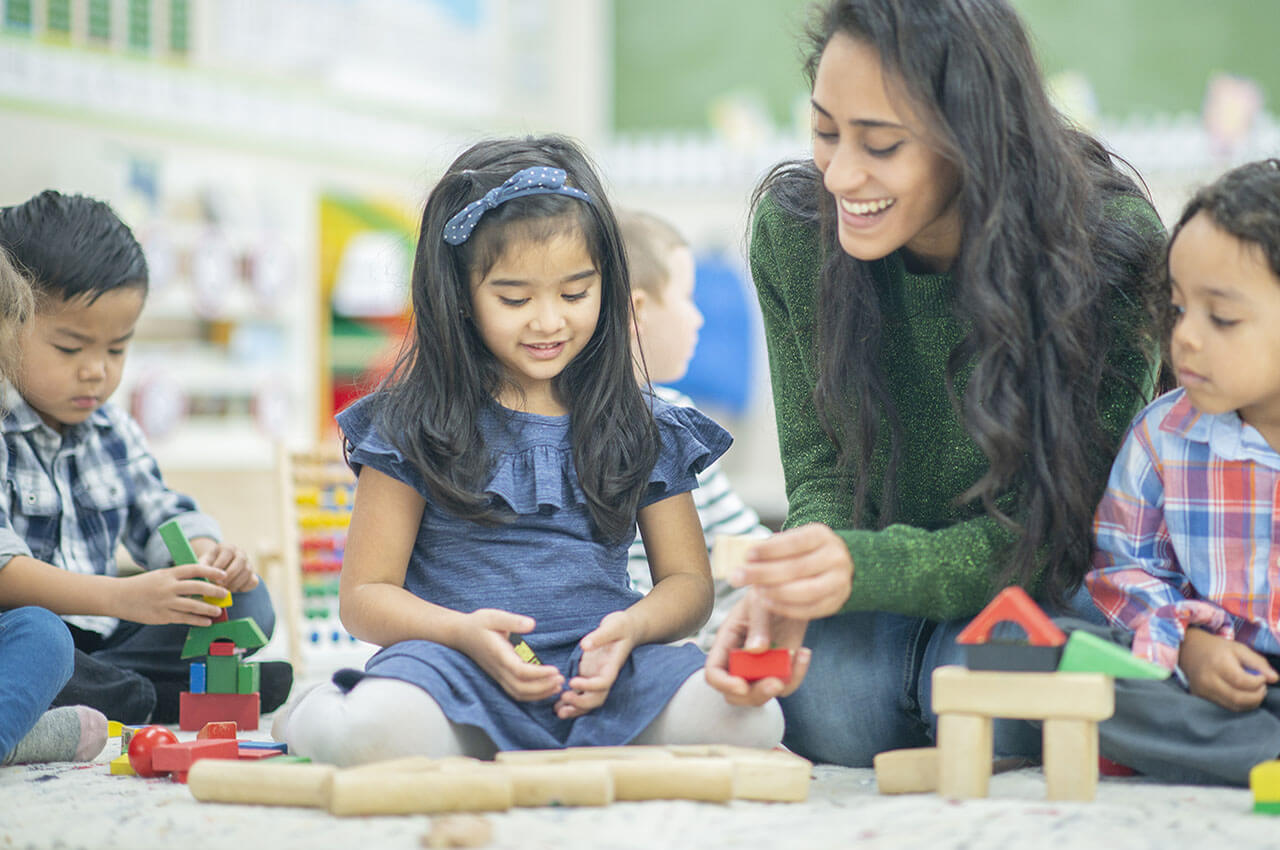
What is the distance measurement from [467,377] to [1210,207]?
750 millimetres

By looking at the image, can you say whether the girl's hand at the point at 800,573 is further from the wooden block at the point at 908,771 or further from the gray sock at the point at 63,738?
the gray sock at the point at 63,738

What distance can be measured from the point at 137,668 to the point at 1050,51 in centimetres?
501

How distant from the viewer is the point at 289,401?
461cm

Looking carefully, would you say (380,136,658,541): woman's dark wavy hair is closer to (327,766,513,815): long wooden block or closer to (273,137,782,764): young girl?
(273,137,782,764): young girl

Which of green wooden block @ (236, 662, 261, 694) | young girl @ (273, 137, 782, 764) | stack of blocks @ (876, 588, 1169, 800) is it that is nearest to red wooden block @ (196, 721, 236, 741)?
young girl @ (273, 137, 782, 764)

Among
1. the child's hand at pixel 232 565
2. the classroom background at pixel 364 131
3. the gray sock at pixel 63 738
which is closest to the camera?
the gray sock at pixel 63 738

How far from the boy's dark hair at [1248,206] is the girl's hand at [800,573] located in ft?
1.48

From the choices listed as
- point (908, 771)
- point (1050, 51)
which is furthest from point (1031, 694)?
point (1050, 51)

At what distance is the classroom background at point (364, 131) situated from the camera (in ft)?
13.2

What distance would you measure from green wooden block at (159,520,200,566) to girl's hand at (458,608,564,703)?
47 centimetres

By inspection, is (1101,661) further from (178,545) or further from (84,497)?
(84,497)

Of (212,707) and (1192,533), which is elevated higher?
(1192,533)

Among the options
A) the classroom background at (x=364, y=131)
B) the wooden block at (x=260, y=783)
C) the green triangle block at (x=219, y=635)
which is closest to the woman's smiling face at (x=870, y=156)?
the wooden block at (x=260, y=783)

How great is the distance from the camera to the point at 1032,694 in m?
1.06
